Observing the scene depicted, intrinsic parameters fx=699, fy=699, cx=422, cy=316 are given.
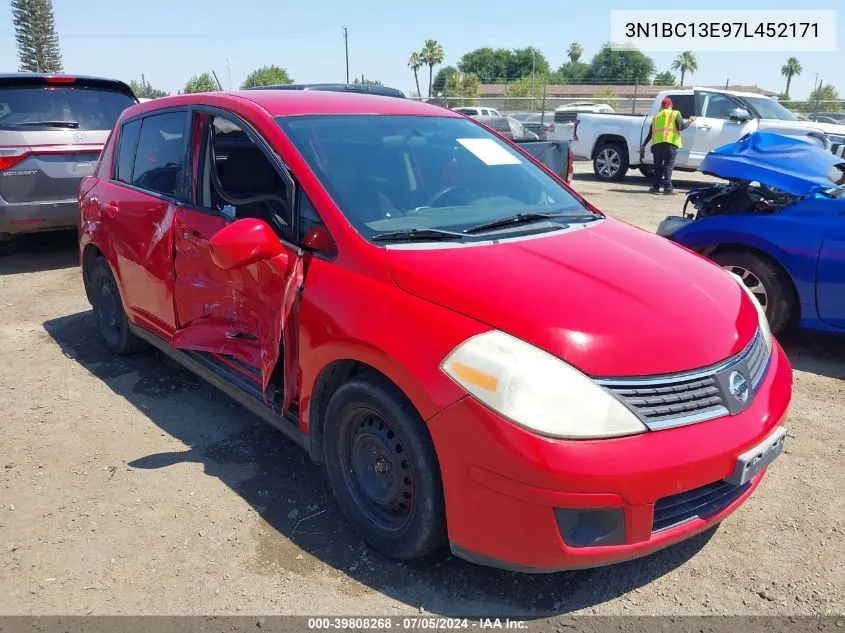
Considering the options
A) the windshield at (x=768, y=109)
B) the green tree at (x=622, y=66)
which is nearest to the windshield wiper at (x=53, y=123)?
the windshield at (x=768, y=109)

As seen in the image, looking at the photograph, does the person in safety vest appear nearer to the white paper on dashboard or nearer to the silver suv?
the silver suv

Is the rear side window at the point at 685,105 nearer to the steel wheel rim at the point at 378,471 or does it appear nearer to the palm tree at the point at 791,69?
the steel wheel rim at the point at 378,471

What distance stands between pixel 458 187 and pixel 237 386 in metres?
1.48

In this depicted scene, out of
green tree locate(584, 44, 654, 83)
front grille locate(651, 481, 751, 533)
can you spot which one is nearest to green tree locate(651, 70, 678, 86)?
green tree locate(584, 44, 654, 83)

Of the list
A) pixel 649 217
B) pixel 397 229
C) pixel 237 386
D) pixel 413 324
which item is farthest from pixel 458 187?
pixel 649 217

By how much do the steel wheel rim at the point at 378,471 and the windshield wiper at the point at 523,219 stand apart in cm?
90

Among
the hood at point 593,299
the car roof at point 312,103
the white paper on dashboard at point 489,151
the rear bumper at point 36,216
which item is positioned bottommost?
the rear bumper at point 36,216

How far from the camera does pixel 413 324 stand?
240 centimetres

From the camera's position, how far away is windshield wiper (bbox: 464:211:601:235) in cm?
296

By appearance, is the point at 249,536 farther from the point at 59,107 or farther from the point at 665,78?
the point at 665,78

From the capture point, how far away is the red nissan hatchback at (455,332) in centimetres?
218

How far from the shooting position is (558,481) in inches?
82.4

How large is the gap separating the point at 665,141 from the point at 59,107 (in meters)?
9.69

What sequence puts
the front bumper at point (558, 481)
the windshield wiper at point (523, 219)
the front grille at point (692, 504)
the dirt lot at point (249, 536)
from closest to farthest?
the front bumper at point (558, 481)
the front grille at point (692, 504)
the dirt lot at point (249, 536)
the windshield wiper at point (523, 219)
